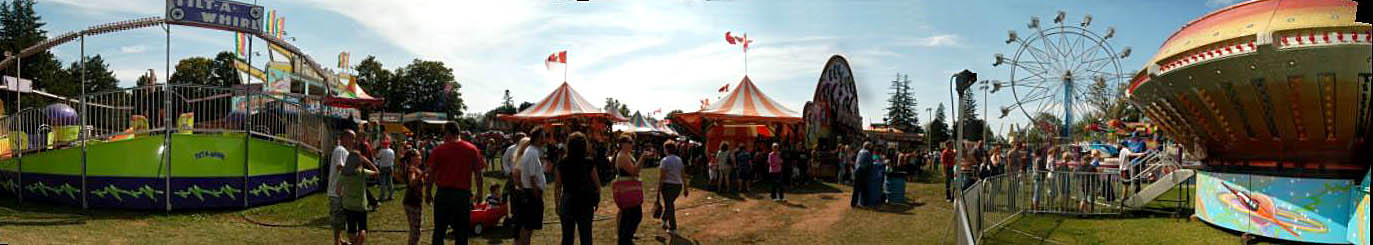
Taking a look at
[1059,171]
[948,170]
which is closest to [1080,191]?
[1059,171]

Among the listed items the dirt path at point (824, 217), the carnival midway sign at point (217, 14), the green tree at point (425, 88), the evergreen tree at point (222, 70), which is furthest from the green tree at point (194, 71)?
the dirt path at point (824, 217)

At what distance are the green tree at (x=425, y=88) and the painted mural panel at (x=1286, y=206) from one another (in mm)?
62858

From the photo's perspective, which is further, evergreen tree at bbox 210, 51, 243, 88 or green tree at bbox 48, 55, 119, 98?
evergreen tree at bbox 210, 51, 243, 88

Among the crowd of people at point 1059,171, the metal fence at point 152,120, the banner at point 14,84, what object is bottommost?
the crowd of people at point 1059,171

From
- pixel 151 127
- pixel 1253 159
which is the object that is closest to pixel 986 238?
pixel 1253 159

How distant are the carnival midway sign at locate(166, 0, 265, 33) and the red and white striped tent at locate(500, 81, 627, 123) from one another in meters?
8.79

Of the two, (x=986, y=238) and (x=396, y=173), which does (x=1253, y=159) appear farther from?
(x=396, y=173)

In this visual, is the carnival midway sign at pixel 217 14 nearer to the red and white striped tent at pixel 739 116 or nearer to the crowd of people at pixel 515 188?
the crowd of people at pixel 515 188

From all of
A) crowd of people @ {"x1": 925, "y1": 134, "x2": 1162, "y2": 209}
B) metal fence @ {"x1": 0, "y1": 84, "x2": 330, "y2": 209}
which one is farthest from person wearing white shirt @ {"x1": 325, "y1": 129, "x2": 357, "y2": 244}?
crowd of people @ {"x1": 925, "y1": 134, "x2": 1162, "y2": 209}

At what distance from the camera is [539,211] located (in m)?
5.88

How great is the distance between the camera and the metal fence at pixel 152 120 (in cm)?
918

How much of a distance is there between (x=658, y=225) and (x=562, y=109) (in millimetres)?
12236

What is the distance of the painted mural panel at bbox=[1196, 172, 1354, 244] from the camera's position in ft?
23.4

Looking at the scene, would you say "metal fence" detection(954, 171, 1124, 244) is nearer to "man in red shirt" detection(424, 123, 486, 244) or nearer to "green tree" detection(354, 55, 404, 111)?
"man in red shirt" detection(424, 123, 486, 244)
